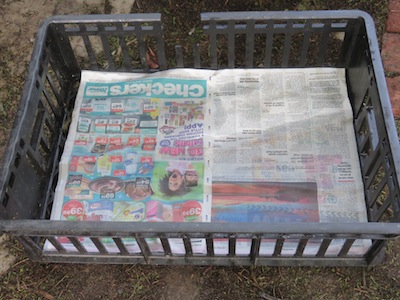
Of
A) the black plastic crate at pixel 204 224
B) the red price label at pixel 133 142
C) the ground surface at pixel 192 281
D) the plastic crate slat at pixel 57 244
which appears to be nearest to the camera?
the black plastic crate at pixel 204 224

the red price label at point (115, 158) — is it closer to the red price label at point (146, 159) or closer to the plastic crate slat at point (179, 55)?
the red price label at point (146, 159)

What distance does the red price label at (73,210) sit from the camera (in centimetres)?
108

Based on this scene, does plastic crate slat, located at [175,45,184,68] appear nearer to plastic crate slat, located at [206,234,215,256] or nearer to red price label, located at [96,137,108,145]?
red price label, located at [96,137,108,145]

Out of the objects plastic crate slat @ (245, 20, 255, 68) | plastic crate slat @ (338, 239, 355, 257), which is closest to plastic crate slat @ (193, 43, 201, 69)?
plastic crate slat @ (245, 20, 255, 68)

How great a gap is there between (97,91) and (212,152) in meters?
0.34

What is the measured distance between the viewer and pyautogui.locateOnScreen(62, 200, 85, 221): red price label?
108cm

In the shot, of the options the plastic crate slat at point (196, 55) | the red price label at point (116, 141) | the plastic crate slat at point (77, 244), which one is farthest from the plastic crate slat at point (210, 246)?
the plastic crate slat at point (196, 55)

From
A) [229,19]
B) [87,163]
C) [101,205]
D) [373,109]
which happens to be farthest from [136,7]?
[373,109]

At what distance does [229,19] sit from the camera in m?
1.11

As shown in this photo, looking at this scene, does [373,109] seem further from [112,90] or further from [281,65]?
[112,90]

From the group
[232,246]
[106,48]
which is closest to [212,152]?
[232,246]

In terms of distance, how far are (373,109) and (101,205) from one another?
0.61m

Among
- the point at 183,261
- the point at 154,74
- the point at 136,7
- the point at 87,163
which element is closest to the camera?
the point at 183,261

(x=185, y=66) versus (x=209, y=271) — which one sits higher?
(x=185, y=66)
